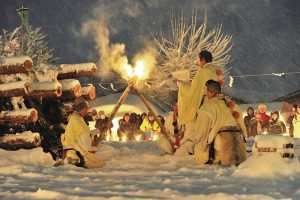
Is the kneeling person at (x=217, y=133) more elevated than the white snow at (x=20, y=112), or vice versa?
the white snow at (x=20, y=112)

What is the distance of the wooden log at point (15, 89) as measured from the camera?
373 inches

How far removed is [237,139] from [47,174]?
3.02 meters

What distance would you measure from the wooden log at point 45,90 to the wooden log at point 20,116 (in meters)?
0.66

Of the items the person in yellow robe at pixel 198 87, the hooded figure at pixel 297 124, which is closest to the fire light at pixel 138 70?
the person in yellow robe at pixel 198 87

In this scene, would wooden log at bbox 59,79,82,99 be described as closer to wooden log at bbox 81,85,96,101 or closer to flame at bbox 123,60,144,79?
wooden log at bbox 81,85,96,101

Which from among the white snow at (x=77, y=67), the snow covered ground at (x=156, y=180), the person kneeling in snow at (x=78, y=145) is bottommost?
the snow covered ground at (x=156, y=180)

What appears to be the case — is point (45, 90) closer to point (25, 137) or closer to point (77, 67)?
point (25, 137)

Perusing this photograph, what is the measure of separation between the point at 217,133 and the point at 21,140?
4.03 meters

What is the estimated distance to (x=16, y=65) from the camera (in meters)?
9.30

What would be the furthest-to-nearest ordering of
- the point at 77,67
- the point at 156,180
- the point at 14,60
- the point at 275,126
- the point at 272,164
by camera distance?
the point at 275,126 < the point at 77,67 < the point at 14,60 < the point at 272,164 < the point at 156,180

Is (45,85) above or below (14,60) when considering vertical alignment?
below

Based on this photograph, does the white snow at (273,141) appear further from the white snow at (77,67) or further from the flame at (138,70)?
the white snow at (77,67)

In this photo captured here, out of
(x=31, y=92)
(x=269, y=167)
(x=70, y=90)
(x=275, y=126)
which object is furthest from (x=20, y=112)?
(x=275, y=126)

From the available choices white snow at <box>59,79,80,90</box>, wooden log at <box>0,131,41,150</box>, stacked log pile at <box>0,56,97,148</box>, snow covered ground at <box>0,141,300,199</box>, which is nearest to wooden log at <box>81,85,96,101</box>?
stacked log pile at <box>0,56,97,148</box>
